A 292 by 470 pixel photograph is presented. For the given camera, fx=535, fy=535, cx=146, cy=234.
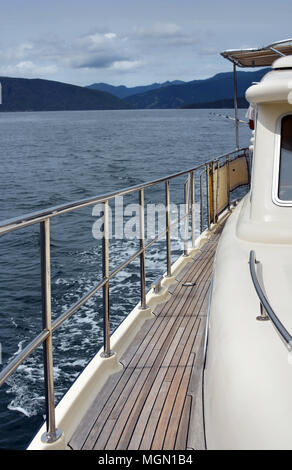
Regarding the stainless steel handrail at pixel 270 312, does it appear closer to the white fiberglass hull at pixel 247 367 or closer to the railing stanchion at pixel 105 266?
the white fiberglass hull at pixel 247 367

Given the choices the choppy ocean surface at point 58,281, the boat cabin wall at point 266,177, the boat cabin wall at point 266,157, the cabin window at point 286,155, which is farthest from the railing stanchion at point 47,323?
the choppy ocean surface at point 58,281

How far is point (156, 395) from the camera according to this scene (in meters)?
2.89

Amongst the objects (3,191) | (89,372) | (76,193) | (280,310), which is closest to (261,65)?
(89,372)

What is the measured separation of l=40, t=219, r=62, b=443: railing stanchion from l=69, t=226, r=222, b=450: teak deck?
0.13m

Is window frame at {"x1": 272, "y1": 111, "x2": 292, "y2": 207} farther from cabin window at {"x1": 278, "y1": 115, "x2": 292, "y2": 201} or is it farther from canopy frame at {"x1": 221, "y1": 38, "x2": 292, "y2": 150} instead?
canopy frame at {"x1": 221, "y1": 38, "x2": 292, "y2": 150}

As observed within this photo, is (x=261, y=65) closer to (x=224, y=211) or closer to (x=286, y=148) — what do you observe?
(x=224, y=211)

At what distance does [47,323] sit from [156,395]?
982 mm

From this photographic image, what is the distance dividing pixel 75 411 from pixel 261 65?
24.4 feet

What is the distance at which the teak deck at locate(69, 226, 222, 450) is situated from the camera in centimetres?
246

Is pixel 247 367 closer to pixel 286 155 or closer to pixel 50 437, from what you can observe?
pixel 50 437

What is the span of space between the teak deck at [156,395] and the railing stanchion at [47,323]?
0.13 meters

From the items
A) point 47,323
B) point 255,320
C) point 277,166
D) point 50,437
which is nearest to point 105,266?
point 47,323

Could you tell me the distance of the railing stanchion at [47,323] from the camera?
7.07 ft

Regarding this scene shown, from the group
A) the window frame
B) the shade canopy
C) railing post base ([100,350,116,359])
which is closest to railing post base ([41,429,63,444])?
railing post base ([100,350,116,359])
